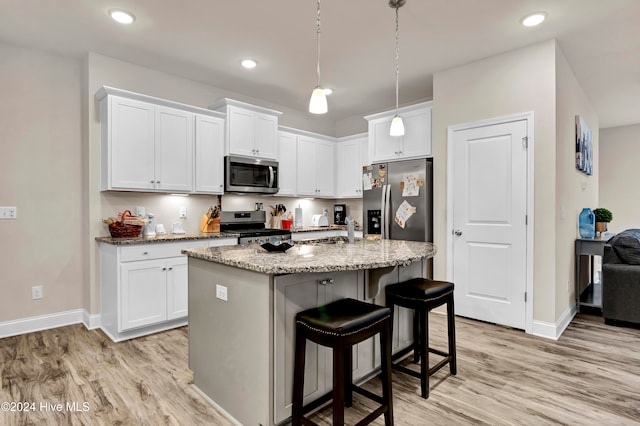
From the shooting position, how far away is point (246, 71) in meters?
4.01

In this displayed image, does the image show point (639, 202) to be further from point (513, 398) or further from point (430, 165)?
point (513, 398)

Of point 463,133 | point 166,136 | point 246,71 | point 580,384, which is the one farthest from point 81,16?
point 580,384

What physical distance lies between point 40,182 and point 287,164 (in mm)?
2879

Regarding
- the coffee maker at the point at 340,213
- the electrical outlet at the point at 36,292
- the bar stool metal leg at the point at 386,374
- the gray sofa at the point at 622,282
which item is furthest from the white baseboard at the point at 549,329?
the electrical outlet at the point at 36,292

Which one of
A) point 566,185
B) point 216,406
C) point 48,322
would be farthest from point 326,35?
point 48,322

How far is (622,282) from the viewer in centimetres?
354

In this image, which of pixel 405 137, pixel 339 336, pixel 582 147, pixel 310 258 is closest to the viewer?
pixel 339 336

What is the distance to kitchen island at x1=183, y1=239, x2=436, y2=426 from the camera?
1761 millimetres

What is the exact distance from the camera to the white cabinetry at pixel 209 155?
4000mm

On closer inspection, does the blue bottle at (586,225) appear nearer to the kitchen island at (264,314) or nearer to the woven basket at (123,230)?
the kitchen island at (264,314)

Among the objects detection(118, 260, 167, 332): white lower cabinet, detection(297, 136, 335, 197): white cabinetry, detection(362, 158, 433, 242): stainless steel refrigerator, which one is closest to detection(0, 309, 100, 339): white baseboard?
detection(118, 260, 167, 332): white lower cabinet

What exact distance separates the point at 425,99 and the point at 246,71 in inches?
100

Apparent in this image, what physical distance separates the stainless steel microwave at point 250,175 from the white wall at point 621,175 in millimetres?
6708

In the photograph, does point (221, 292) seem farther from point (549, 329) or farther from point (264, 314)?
point (549, 329)
